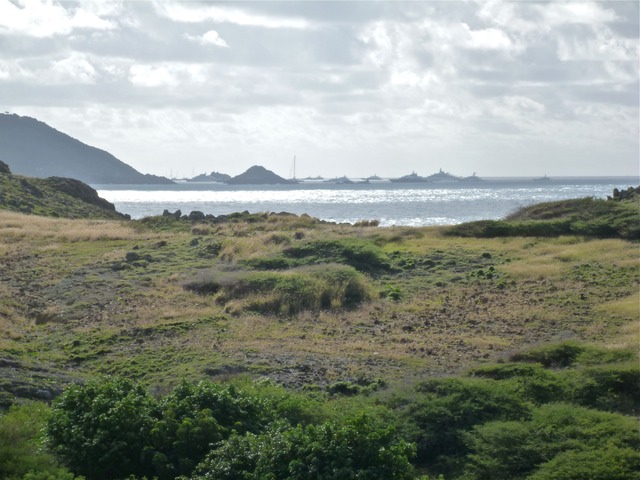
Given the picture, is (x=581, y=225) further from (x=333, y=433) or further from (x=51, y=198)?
(x=51, y=198)

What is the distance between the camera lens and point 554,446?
12539 mm

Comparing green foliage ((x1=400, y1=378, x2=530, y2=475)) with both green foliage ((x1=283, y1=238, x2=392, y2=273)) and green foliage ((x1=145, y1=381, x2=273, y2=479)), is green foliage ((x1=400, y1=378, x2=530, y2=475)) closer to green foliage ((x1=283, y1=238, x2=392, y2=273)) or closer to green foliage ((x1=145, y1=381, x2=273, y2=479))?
green foliage ((x1=145, y1=381, x2=273, y2=479))

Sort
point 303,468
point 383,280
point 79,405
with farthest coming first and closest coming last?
point 383,280
point 79,405
point 303,468

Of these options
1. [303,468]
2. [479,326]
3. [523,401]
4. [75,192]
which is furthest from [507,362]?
[75,192]

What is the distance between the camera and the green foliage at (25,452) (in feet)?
36.9

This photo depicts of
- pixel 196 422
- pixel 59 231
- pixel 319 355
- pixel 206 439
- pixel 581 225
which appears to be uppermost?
pixel 581 225

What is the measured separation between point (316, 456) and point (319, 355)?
25.5 ft

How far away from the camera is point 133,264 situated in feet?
99.4

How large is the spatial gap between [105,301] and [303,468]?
1492 centimetres

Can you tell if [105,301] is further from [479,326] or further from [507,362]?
[507,362]

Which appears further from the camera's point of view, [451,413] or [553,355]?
[553,355]

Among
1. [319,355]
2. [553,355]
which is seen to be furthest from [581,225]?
[319,355]

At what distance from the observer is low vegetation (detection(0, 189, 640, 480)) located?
1205 cm

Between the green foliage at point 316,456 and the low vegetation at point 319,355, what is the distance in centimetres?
3
